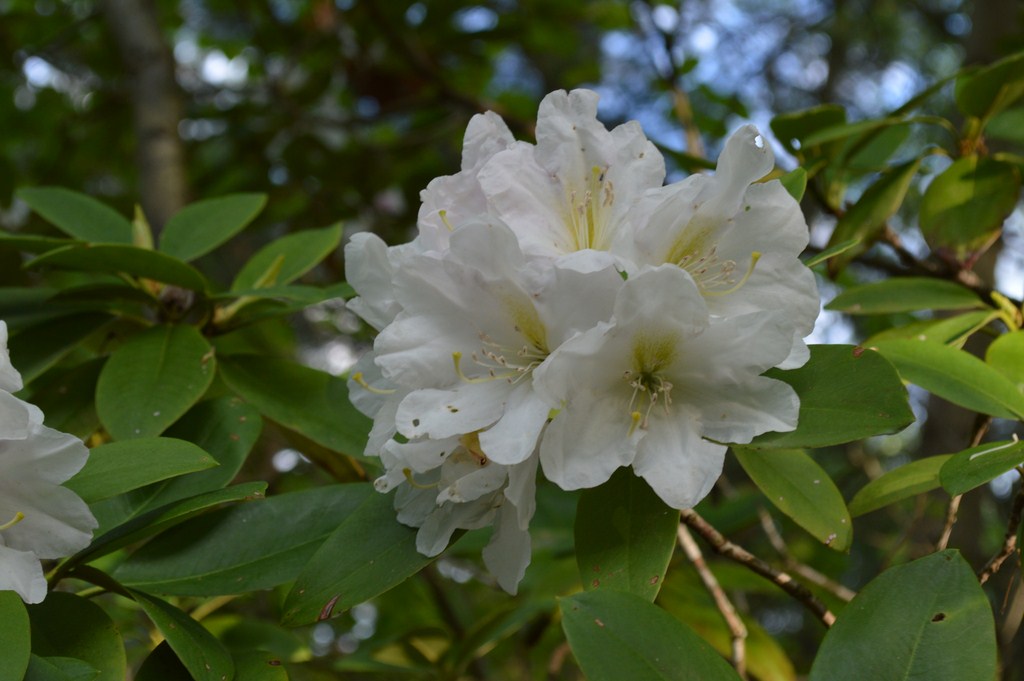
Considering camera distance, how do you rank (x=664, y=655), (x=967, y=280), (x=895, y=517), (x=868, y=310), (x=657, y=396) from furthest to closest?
(x=895, y=517)
(x=967, y=280)
(x=868, y=310)
(x=657, y=396)
(x=664, y=655)

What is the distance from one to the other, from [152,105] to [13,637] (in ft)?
5.15

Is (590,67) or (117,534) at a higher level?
(117,534)

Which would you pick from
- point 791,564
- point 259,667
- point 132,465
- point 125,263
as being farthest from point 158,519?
point 791,564

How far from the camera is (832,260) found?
52.0 inches

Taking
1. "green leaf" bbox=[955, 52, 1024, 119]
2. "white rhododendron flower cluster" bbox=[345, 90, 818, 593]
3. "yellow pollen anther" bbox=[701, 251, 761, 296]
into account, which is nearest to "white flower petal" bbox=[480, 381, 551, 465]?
"white rhododendron flower cluster" bbox=[345, 90, 818, 593]

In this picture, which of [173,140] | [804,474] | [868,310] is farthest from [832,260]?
[173,140]

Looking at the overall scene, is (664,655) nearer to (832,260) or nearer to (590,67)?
(832,260)

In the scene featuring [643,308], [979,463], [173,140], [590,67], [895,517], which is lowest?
[895,517]

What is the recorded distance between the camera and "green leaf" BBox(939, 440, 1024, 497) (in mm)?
800

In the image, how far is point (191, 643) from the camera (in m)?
0.86

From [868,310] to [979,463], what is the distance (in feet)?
1.39

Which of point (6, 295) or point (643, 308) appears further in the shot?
point (6, 295)

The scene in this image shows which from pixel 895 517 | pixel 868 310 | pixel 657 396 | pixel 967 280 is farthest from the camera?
pixel 895 517

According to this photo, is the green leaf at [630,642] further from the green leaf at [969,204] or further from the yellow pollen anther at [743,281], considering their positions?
the green leaf at [969,204]
